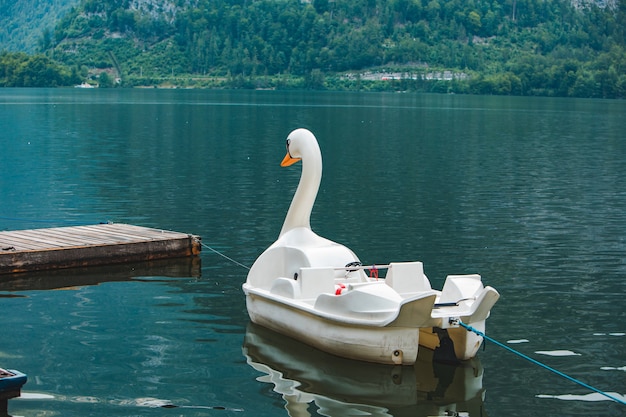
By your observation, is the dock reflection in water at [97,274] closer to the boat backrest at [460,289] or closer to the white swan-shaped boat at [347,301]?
the white swan-shaped boat at [347,301]

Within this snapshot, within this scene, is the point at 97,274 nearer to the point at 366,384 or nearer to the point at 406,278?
the point at 406,278

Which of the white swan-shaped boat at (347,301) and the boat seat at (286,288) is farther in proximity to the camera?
the boat seat at (286,288)

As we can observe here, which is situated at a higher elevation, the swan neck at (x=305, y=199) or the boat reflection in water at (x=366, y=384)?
the swan neck at (x=305, y=199)

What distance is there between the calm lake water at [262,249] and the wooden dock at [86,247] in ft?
1.70

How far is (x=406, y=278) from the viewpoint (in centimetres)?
2136

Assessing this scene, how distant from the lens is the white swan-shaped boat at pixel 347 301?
1864 cm

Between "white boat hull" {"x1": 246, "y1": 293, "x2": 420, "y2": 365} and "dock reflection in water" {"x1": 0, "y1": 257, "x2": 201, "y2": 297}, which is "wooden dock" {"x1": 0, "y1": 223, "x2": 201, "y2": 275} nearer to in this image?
"dock reflection in water" {"x1": 0, "y1": 257, "x2": 201, "y2": 297}

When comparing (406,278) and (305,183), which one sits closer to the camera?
(406,278)

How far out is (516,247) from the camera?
33.6m

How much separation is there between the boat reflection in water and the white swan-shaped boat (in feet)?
0.86

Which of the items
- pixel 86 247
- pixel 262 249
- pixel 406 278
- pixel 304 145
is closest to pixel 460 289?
pixel 406 278

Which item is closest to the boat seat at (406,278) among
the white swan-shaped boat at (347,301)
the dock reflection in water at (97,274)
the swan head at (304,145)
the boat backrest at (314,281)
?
the white swan-shaped boat at (347,301)

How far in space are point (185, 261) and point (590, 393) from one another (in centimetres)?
1491

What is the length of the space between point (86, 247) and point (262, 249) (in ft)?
20.5
